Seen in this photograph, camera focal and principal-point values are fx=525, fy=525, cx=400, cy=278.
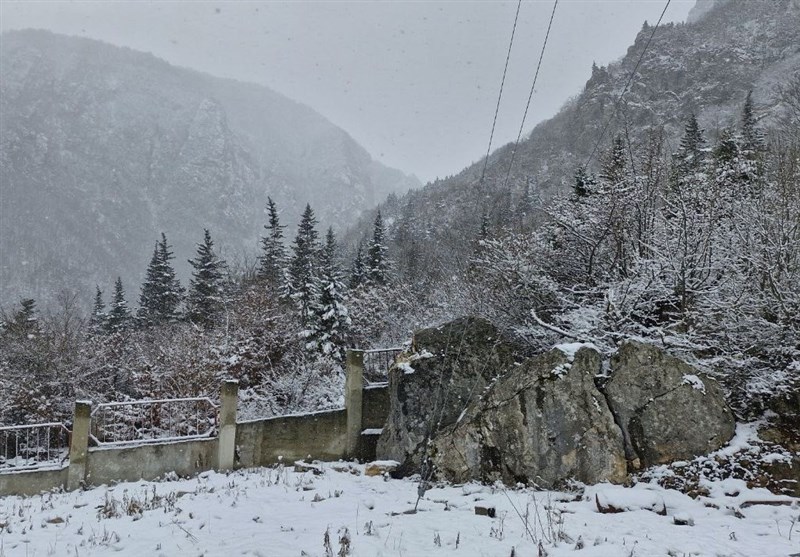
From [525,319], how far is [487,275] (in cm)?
424

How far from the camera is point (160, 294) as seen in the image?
112 ft

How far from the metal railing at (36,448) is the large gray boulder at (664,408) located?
10.5m

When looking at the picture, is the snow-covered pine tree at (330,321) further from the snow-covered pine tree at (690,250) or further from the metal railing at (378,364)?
the snow-covered pine tree at (690,250)

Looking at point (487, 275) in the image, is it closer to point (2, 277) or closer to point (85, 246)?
point (2, 277)

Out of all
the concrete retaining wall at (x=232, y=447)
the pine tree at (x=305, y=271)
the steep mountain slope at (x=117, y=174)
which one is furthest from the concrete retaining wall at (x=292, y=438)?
the steep mountain slope at (x=117, y=174)

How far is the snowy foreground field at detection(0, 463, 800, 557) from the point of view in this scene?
200 inches

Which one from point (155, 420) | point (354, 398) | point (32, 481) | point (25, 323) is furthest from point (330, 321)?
point (25, 323)

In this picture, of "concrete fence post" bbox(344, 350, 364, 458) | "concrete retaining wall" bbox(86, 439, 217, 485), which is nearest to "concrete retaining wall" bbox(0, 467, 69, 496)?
"concrete retaining wall" bbox(86, 439, 217, 485)

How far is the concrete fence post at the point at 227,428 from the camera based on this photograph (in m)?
11.1

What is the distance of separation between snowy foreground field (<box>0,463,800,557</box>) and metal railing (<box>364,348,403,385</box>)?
5389 mm

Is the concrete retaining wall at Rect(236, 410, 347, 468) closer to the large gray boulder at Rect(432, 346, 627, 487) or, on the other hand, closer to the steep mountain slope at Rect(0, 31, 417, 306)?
the large gray boulder at Rect(432, 346, 627, 487)

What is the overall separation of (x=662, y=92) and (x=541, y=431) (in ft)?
271

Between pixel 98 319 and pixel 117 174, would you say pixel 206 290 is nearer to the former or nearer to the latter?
pixel 98 319

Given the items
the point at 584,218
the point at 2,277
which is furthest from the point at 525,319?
the point at 2,277
